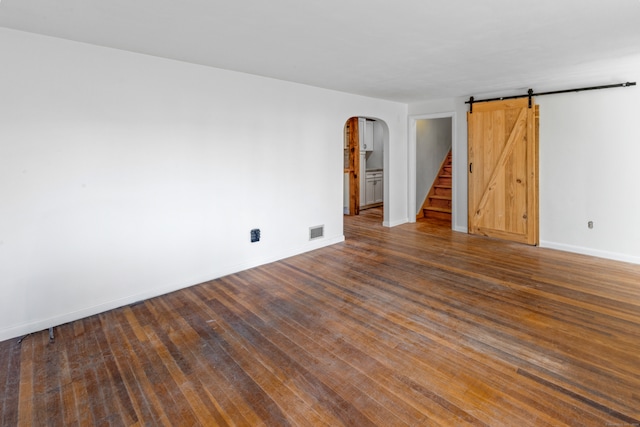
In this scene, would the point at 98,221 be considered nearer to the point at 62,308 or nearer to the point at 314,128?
the point at 62,308

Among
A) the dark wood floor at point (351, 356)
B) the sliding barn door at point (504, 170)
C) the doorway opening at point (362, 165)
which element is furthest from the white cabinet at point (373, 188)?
the dark wood floor at point (351, 356)

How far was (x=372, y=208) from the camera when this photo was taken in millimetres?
8672

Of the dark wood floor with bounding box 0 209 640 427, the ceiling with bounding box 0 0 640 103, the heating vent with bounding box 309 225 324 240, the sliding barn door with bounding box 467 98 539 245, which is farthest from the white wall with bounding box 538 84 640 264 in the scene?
the heating vent with bounding box 309 225 324 240

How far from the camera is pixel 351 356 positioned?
2.30 m

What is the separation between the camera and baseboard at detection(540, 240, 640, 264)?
418cm

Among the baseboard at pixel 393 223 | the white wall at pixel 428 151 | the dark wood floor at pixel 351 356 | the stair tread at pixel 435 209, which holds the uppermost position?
the white wall at pixel 428 151

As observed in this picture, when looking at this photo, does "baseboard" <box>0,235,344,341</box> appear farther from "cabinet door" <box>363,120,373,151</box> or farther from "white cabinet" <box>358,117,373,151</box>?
"cabinet door" <box>363,120,373,151</box>

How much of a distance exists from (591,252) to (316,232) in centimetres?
375

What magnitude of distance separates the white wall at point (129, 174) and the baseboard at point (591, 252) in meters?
3.72

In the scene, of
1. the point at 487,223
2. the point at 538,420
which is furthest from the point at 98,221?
the point at 487,223

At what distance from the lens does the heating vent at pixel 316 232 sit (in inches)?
196

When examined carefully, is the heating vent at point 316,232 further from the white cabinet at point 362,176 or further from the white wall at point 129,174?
the white cabinet at point 362,176

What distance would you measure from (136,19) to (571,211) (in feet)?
18.0

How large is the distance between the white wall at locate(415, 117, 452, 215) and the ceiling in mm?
3173
